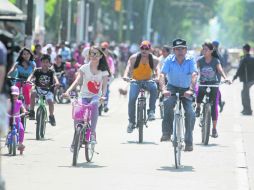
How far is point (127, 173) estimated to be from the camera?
14555mm

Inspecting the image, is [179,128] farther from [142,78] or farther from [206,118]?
[142,78]

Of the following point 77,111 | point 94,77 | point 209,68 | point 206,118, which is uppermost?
point 209,68

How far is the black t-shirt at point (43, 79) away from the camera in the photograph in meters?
20.5

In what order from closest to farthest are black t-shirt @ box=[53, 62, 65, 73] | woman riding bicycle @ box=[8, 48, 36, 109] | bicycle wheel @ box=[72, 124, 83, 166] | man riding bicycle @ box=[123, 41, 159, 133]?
1. bicycle wheel @ box=[72, 124, 83, 166]
2. man riding bicycle @ box=[123, 41, 159, 133]
3. woman riding bicycle @ box=[8, 48, 36, 109]
4. black t-shirt @ box=[53, 62, 65, 73]

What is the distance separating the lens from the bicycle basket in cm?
1552

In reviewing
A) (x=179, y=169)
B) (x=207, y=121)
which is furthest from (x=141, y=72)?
(x=179, y=169)

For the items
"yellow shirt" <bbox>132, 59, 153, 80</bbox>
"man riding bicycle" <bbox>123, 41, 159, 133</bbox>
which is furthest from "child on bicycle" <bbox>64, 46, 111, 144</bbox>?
"yellow shirt" <bbox>132, 59, 153, 80</bbox>

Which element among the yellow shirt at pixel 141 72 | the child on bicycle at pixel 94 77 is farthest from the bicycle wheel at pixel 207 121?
the child on bicycle at pixel 94 77

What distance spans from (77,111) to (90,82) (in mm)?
599

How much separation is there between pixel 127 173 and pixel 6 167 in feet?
5.34

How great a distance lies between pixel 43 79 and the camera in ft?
67.5

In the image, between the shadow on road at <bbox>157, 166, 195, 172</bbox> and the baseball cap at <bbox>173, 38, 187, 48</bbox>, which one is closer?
the shadow on road at <bbox>157, 166, 195, 172</bbox>

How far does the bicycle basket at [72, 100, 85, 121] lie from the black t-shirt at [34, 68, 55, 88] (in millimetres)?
4908

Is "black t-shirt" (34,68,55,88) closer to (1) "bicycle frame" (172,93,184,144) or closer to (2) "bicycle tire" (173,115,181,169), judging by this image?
(1) "bicycle frame" (172,93,184,144)
